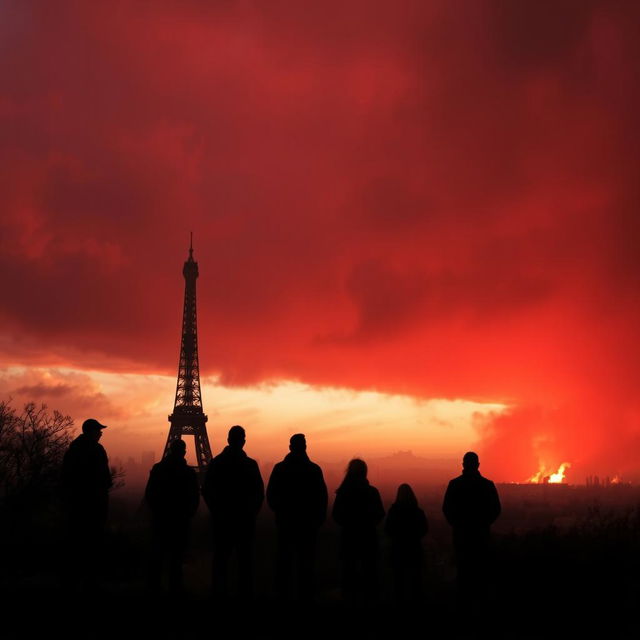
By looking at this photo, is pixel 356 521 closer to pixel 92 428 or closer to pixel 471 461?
pixel 471 461

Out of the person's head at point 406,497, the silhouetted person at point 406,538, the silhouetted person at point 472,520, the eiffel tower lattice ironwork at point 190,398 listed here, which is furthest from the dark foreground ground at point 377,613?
the eiffel tower lattice ironwork at point 190,398

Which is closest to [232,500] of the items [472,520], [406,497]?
[406,497]

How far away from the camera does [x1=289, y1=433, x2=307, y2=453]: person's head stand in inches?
380

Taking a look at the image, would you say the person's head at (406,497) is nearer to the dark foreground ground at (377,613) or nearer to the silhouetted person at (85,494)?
the dark foreground ground at (377,613)

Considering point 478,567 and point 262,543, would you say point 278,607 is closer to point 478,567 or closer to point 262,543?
point 478,567

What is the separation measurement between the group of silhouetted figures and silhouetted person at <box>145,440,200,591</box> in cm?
2

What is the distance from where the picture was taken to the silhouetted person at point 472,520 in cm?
982

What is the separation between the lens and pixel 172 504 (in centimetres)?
1005

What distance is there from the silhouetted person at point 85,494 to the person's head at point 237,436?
205cm

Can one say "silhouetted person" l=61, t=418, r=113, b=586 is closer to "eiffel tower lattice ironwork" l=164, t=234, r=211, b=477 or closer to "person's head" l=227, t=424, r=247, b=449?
"person's head" l=227, t=424, r=247, b=449

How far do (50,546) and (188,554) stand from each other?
19.5m

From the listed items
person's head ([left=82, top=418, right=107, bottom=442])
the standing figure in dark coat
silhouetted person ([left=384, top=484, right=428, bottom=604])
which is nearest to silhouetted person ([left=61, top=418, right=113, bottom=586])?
person's head ([left=82, top=418, right=107, bottom=442])

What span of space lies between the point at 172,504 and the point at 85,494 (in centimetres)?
139

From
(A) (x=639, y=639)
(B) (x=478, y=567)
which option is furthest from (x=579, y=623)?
(B) (x=478, y=567)
